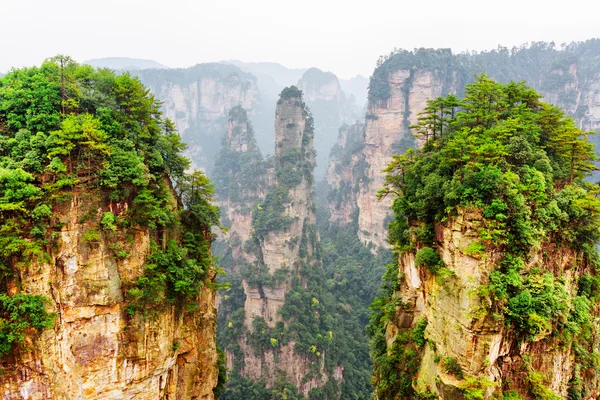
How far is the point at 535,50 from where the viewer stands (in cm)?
7525

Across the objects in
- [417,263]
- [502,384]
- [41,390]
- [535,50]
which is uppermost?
[535,50]

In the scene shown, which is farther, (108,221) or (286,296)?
(286,296)

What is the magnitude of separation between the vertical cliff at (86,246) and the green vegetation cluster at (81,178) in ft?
0.14

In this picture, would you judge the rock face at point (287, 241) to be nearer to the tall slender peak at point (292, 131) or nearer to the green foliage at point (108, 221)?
the tall slender peak at point (292, 131)

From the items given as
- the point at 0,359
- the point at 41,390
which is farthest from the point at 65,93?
the point at 41,390

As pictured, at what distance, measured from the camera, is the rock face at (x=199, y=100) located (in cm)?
9569

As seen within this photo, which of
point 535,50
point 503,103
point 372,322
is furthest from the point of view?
point 535,50

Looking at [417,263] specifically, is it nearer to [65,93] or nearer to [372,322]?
[372,322]

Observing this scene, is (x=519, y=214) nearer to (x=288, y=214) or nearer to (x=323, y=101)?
(x=288, y=214)

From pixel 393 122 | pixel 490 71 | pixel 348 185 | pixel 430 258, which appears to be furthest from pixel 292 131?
pixel 490 71

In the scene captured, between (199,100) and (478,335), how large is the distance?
100 metres

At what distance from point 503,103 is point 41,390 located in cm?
2124

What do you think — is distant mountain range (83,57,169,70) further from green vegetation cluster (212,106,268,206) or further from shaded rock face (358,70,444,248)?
shaded rock face (358,70,444,248)

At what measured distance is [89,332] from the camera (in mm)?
12656
